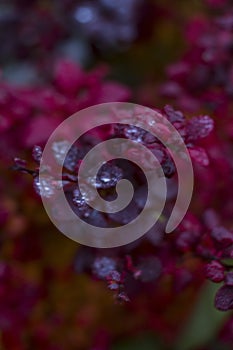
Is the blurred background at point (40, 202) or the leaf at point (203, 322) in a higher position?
the blurred background at point (40, 202)

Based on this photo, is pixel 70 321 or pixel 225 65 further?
pixel 70 321

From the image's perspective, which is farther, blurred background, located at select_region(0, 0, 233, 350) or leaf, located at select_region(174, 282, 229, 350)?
leaf, located at select_region(174, 282, 229, 350)

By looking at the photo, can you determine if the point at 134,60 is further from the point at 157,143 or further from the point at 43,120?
the point at 157,143

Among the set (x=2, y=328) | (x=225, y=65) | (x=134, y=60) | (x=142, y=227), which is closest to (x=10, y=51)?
(x=134, y=60)

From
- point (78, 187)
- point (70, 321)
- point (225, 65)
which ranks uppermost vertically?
point (225, 65)

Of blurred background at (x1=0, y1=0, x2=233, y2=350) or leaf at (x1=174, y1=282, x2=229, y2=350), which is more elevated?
blurred background at (x1=0, y1=0, x2=233, y2=350)

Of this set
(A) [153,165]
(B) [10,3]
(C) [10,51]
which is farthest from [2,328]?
(B) [10,3]

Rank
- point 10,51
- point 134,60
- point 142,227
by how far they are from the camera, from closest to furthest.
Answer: point 142,227 → point 10,51 → point 134,60

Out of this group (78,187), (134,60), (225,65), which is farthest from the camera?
(134,60)

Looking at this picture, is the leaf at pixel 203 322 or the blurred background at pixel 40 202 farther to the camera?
the leaf at pixel 203 322

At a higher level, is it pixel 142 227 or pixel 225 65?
pixel 225 65

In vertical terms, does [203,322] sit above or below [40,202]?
below
